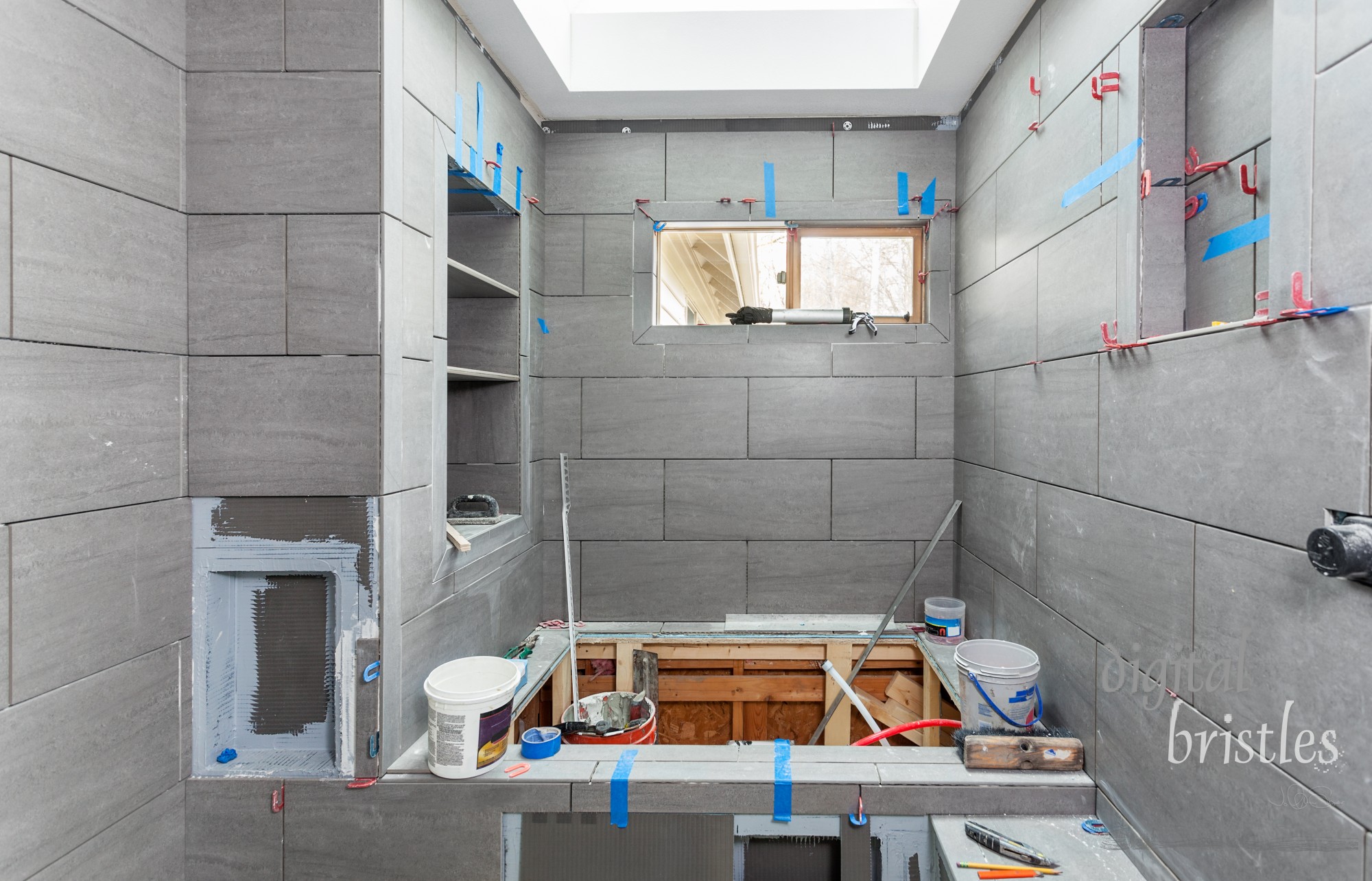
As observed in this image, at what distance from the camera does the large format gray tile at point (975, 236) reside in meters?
2.74

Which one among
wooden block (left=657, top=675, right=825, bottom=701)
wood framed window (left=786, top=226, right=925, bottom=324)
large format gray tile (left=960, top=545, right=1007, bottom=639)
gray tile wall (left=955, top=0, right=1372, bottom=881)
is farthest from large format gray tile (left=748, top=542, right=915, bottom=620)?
wood framed window (left=786, top=226, right=925, bottom=324)

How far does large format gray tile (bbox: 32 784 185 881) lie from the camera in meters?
1.57

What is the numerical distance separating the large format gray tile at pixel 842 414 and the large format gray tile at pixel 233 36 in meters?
2.22

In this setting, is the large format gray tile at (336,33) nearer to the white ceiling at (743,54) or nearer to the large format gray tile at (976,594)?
the white ceiling at (743,54)

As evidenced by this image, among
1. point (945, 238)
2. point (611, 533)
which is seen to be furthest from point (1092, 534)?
point (611, 533)

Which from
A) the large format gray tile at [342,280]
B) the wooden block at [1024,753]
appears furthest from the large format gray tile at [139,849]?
the wooden block at [1024,753]

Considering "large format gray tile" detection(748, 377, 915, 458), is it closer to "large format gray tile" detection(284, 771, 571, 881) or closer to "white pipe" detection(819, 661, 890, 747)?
"white pipe" detection(819, 661, 890, 747)

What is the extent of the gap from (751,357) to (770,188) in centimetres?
84

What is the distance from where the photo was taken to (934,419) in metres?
3.22

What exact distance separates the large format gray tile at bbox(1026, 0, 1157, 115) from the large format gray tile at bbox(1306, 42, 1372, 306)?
74 centimetres

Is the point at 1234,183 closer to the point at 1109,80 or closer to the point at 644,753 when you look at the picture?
the point at 1109,80

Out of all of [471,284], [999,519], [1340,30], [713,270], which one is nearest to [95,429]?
[471,284]

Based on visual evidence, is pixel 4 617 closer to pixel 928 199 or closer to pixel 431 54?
pixel 431 54

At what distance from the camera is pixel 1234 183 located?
147cm
